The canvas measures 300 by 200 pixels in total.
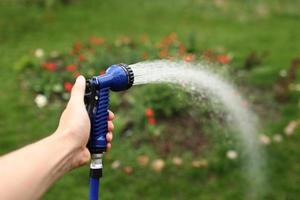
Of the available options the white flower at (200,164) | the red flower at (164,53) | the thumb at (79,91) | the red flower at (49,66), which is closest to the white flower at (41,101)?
the red flower at (49,66)

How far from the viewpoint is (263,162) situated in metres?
4.26

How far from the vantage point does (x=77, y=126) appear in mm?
1755

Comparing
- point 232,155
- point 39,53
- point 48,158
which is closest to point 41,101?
point 39,53

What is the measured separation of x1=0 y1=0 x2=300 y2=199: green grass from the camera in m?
4.00

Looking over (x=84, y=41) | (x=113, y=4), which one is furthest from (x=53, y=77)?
(x=113, y=4)

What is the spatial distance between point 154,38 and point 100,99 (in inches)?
196

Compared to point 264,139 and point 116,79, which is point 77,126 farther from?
point 264,139

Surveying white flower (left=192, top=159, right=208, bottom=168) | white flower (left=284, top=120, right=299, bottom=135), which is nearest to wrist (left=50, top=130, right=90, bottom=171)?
white flower (left=192, top=159, right=208, bottom=168)

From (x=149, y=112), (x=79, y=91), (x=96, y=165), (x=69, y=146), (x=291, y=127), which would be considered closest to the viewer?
(x=69, y=146)

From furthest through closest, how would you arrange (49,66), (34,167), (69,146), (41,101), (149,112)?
1. (49,66)
2. (41,101)
3. (149,112)
4. (69,146)
5. (34,167)

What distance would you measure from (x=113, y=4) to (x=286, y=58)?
121 inches

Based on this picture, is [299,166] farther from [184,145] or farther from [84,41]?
[84,41]

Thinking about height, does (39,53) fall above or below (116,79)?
above

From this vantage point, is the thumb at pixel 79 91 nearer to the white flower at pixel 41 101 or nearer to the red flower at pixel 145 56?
the white flower at pixel 41 101
